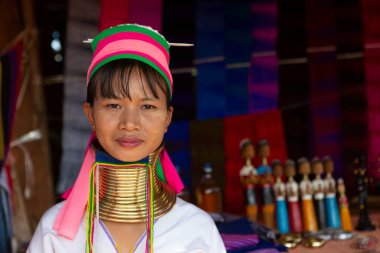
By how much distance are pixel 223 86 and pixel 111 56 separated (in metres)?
2.45

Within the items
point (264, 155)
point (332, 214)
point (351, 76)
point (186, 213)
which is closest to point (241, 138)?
point (264, 155)

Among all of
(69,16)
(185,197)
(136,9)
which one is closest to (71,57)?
(69,16)

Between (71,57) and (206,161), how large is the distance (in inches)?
48.3

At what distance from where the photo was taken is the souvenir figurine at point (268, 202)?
4539 mm

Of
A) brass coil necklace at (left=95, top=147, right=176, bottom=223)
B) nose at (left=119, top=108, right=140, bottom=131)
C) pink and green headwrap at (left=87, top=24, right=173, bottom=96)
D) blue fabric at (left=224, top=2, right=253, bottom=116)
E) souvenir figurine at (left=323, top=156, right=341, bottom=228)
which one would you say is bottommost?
souvenir figurine at (left=323, top=156, right=341, bottom=228)

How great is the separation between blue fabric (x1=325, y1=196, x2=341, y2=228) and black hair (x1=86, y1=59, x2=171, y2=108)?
2.15 meters

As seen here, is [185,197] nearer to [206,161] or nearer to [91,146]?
[206,161]

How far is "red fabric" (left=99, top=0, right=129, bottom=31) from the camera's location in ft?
15.1

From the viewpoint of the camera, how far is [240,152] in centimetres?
468

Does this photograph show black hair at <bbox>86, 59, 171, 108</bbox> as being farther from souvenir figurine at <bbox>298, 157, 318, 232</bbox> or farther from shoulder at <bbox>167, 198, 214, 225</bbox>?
souvenir figurine at <bbox>298, 157, 318, 232</bbox>

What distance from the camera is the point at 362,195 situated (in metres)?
4.49

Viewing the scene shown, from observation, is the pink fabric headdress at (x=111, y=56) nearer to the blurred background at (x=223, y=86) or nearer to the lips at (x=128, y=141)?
the lips at (x=128, y=141)

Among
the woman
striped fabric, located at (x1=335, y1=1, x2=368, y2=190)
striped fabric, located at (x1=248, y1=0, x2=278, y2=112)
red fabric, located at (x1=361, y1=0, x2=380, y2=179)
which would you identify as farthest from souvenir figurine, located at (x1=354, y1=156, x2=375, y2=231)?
the woman

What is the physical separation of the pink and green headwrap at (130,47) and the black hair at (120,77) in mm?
26
